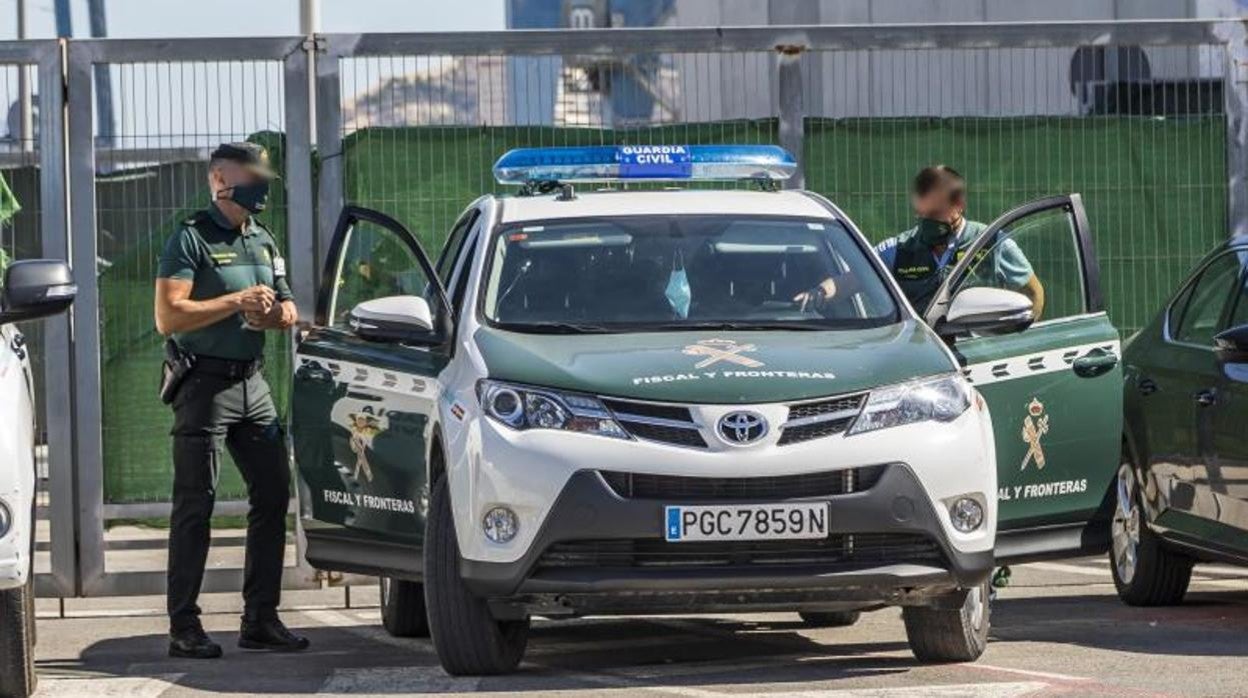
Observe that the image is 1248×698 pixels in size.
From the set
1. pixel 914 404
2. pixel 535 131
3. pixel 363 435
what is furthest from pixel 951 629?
pixel 535 131

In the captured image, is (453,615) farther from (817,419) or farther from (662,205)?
(662,205)

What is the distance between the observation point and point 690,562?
29.3ft

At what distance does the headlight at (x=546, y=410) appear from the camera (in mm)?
8914

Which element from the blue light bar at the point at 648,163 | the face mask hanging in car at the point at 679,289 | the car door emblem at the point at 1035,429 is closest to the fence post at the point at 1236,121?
the blue light bar at the point at 648,163

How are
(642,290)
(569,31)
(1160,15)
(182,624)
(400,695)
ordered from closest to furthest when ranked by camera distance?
(400,695) < (642,290) < (182,624) < (569,31) < (1160,15)

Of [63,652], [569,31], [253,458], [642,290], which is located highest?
[569,31]

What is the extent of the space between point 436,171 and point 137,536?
2.38 m

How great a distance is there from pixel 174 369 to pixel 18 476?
7.10 ft

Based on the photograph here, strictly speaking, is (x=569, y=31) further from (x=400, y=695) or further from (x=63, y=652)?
Result: (x=400, y=695)

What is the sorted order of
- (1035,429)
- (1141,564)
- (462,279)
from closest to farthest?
(462,279) < (1035,429) < (1141,564)

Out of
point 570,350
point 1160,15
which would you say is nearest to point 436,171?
point 570,350

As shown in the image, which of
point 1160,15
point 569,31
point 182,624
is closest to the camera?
point 182,624

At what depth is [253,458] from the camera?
11.2 metres

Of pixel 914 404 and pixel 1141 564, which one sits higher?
pixel 914 404
